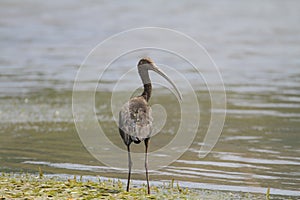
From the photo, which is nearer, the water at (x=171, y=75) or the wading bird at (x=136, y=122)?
the wading bird at (x=136, y=122)

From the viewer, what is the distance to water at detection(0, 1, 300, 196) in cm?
960

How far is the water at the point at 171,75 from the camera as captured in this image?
9.60 m

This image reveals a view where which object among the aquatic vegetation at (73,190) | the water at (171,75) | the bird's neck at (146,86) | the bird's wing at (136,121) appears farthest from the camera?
the water at (171,75)

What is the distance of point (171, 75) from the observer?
17.3m

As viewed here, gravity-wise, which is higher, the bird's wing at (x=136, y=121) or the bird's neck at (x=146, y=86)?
the bird's neck at (x=146, y=86)

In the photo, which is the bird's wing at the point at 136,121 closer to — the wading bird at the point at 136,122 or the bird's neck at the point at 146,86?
the wading bird at the point at 136,122

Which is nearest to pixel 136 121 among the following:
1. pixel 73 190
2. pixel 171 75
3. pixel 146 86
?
pixel 146 86

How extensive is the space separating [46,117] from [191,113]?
265 cm

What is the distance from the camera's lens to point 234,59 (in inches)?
788

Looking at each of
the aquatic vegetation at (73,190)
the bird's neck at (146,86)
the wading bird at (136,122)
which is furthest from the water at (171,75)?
the wading bird at (136,122)

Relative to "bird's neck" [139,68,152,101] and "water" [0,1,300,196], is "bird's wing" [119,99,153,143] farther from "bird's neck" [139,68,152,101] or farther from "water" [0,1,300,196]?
"water" [0,1,300,196]

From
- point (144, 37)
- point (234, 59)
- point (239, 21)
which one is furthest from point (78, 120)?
point (239, 21)

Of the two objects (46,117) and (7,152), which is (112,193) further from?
(46,117)

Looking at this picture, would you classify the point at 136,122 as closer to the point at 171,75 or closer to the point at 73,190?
the point at 73,190
